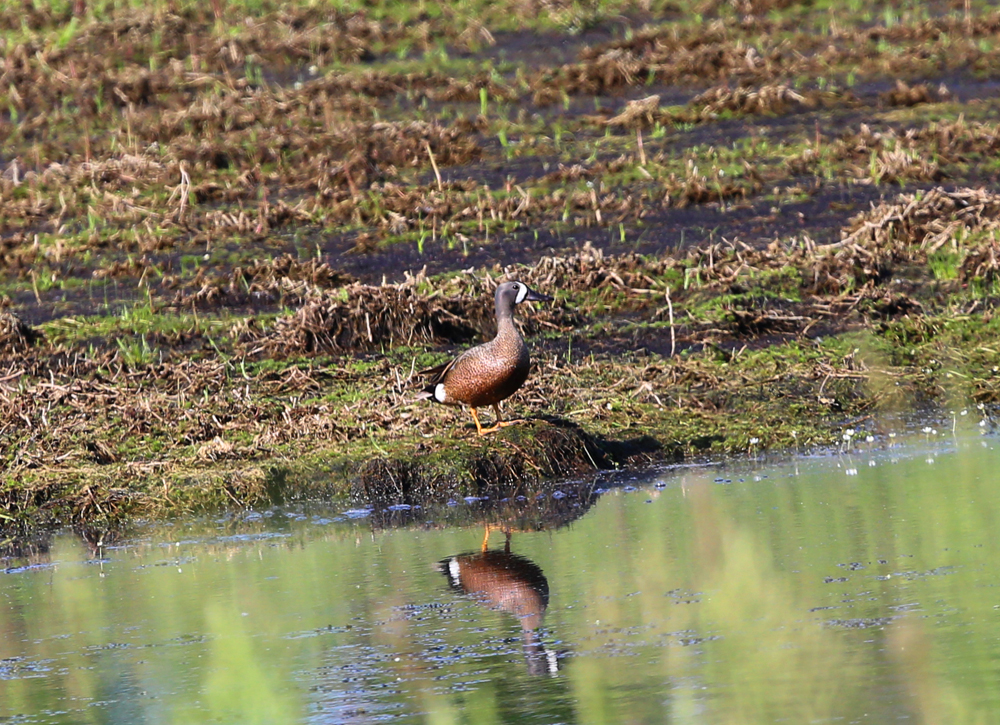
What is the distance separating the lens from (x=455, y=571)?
793 centimetres

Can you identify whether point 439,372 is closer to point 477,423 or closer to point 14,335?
point 477,423

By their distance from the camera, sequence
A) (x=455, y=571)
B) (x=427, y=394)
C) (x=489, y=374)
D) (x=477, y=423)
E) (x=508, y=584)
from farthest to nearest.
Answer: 1. (x=427, y=394)
2. (x=477, y=423)
3. (x=489, y=374)
4. (x=455, y=571)
5. (x=508, y=584)

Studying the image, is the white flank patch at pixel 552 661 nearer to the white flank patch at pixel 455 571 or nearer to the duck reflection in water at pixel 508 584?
the duck reflection in water at pixel 508 584

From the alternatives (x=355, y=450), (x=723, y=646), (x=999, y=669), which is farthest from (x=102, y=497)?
(x=999, y=669)

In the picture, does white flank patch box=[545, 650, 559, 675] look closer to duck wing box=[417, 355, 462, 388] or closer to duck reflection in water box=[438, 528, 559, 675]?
duck reflection in water box=[438, 528, 559, 675]

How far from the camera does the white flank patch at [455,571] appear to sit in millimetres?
7773

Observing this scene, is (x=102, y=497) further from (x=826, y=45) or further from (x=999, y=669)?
(x=826, y=45)

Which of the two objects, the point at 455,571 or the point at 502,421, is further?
the point at 502,421

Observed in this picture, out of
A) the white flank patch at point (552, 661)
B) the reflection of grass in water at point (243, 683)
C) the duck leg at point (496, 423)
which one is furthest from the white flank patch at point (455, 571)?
the duck leg at point (496, 423)

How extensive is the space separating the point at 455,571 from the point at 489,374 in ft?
6.18

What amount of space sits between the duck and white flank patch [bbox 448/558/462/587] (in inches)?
66.5

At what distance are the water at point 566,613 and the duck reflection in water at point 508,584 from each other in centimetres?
2

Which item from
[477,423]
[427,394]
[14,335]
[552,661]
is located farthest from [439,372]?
[14,335]

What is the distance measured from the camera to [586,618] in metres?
7.00
